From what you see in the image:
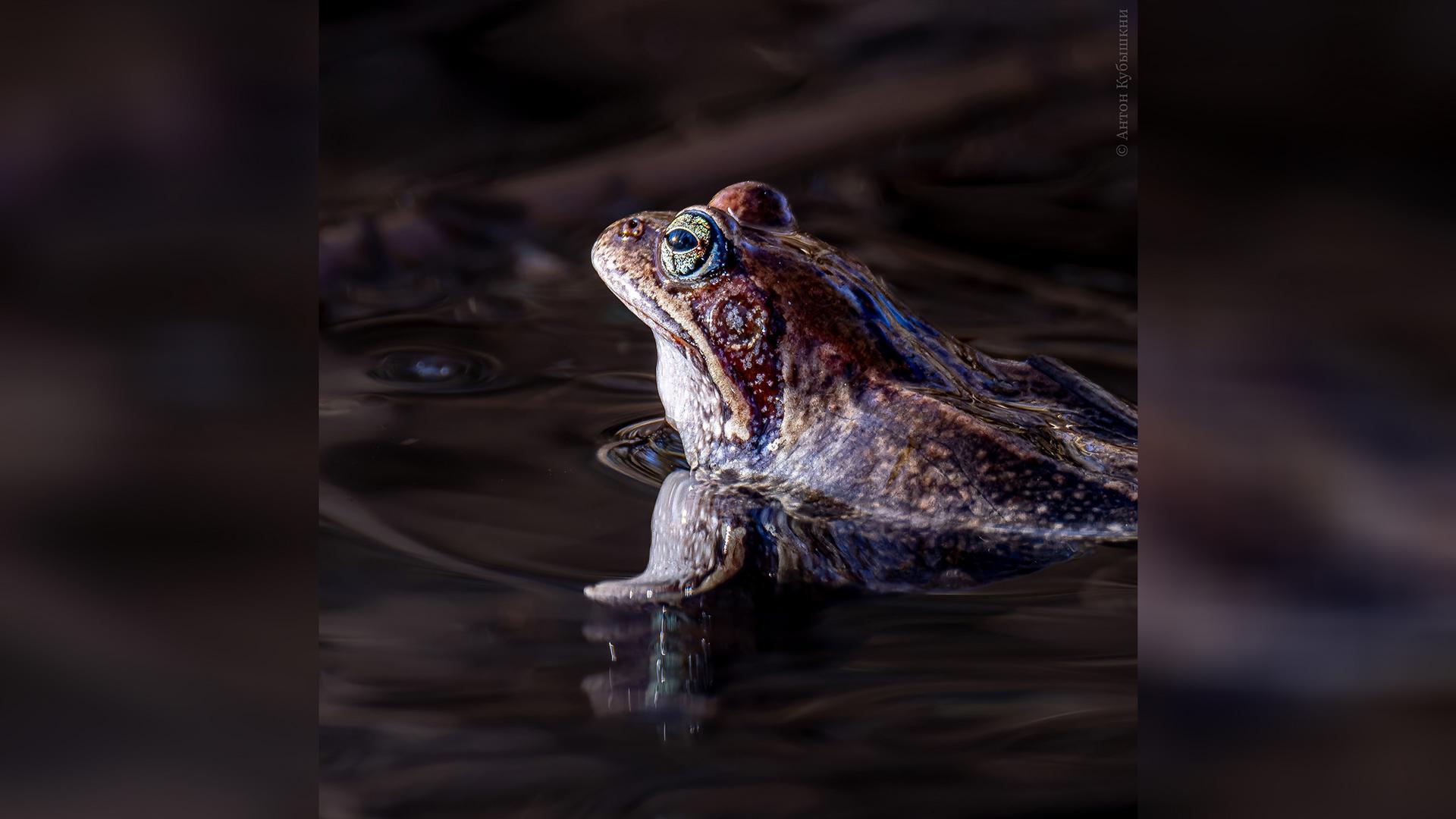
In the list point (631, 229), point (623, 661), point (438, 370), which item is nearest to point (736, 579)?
point (623, 661)

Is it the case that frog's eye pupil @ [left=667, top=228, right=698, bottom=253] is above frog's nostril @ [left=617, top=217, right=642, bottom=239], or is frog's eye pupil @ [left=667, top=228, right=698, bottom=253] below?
below

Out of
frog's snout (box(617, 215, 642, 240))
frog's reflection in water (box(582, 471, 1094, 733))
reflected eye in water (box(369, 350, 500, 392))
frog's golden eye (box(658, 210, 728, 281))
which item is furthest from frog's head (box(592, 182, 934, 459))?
reflected eye in water (box(369, 350, 500, 392))

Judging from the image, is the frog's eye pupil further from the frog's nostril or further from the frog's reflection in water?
the frog's reflection in water

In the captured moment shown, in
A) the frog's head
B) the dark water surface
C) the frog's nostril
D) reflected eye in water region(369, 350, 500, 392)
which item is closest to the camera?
the dark water surface

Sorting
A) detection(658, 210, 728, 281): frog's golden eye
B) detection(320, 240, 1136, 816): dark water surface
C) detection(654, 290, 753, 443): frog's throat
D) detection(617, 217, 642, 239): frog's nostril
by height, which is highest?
detection(617, 217, 642, 239): frog's nostril

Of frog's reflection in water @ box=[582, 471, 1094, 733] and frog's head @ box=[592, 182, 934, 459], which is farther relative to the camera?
frog's head @ box=[592, 182, 934, 459]

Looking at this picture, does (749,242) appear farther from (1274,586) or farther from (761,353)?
(1274,586)

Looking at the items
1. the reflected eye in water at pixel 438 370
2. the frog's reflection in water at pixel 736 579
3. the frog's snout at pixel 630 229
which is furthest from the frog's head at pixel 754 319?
the reflected eye in water at pixel 438 370

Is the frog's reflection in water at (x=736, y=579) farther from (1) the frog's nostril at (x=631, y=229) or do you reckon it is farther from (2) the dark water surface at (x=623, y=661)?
(1) the frog's nostril at (x=631, y=229)
